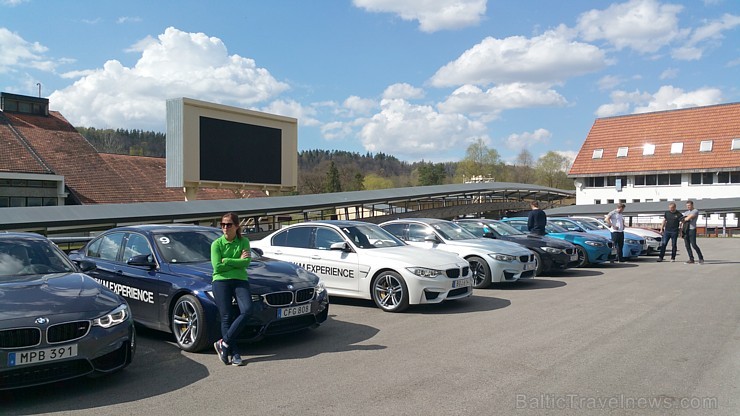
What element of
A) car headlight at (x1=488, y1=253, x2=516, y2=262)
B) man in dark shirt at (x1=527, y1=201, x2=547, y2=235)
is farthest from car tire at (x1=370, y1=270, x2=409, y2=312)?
man in dark shirt at (x1=527, y1=201, x2=547, y2=235)

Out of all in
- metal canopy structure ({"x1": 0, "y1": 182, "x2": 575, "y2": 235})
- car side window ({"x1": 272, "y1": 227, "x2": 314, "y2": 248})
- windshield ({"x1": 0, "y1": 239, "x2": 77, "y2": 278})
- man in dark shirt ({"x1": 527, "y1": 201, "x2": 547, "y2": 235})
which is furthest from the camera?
metal canopy structure ({"x1": 0, "y1": 182, "x2": 575, "y2": 235})

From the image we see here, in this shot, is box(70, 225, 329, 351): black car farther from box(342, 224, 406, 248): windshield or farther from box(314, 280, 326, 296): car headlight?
box(342, 224, 406, 248): windshield

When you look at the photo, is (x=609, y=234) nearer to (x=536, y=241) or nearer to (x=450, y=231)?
(x=536, y=241)

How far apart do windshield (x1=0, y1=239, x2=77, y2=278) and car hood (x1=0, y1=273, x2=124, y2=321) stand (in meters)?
0.24

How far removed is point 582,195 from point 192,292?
193 ft

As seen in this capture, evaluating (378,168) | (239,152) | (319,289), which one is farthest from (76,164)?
(378,168)

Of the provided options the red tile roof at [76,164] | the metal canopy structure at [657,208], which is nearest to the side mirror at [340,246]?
the red tile roof at [76,164]

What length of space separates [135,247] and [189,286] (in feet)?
5.13

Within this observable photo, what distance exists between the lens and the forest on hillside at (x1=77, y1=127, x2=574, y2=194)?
98.1 m

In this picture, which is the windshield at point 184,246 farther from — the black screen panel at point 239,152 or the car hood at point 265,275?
the black screen panel at point 239,152

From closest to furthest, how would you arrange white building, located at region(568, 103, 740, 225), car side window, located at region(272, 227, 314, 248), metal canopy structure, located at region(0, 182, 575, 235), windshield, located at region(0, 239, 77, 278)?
windshield, located at region(0, 239, 77, 278) < car side window, located at region(272, 227, 314, 248) < metal canopy structure, located at region(0, 182, 575, 235) < white building, located at region(568, 103, 740, 225)

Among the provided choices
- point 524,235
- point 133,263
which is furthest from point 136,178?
point 133,263

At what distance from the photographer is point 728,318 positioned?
9203 mm

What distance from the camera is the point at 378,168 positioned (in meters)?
142
